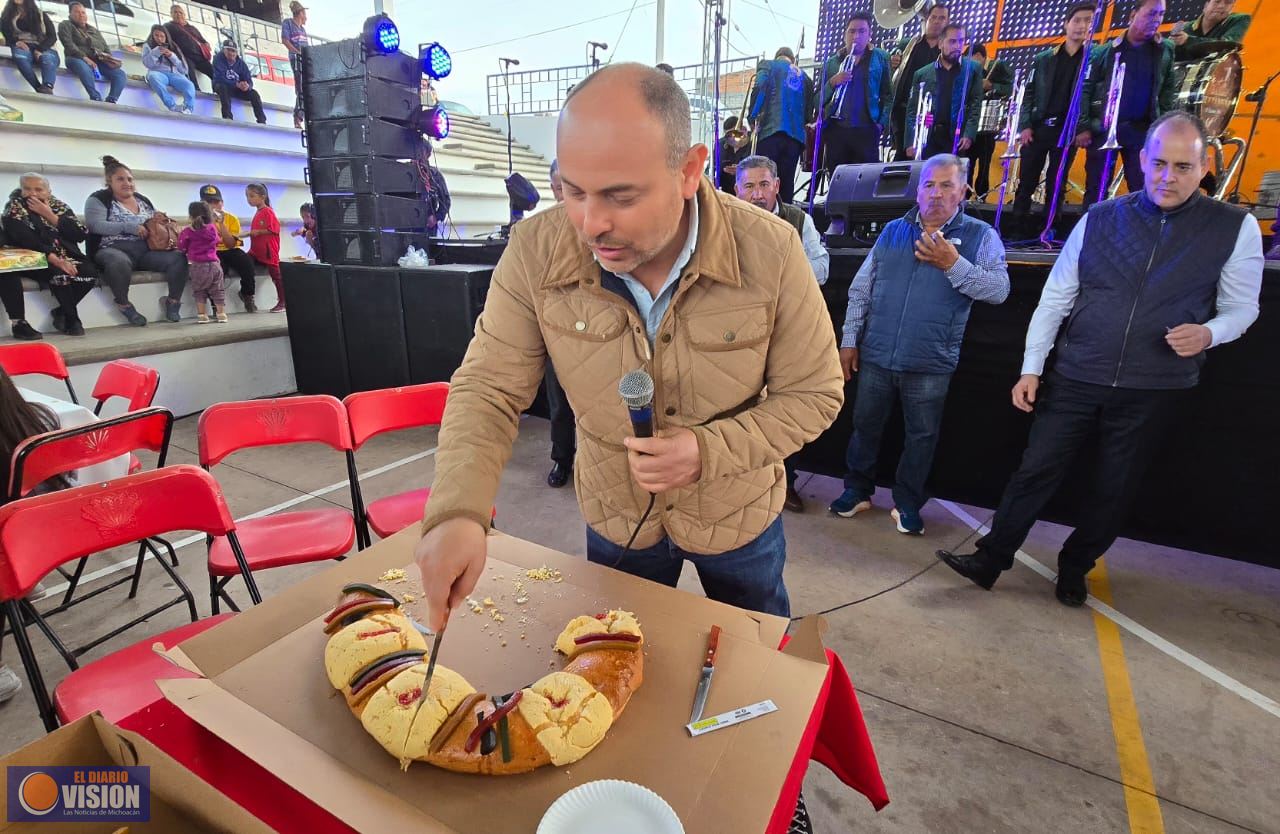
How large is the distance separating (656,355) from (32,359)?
441 cm

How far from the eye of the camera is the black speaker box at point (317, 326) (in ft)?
18.0

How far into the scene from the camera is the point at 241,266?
7.13m

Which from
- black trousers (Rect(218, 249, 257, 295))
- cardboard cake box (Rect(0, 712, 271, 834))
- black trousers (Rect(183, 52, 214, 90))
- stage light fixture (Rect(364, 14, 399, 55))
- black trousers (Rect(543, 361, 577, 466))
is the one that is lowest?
black trousers (Rect(543, 361, 577, 466))

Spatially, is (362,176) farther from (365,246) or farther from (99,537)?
(99,537)

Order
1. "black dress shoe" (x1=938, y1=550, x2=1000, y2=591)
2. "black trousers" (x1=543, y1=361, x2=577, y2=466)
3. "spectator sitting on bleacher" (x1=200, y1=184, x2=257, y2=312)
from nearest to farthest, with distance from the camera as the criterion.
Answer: "black dress shoe" (x1=938, y1=550, x2=1000, y2=591) < "black trousers" (x1=543, y1=361, x2=577, y2=466) < "spectator sitting on bleacher" (x1=200, y1=184, x2=257, y2=312)

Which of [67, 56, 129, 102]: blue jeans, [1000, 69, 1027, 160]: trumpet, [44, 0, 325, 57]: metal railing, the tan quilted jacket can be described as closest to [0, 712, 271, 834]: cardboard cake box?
the tan quilted jacket

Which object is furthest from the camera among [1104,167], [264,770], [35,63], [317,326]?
[35,63]

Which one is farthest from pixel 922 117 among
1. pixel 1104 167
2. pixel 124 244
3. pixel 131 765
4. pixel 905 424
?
pixel 124 244

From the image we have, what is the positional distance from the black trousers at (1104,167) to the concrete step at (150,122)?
10.2m

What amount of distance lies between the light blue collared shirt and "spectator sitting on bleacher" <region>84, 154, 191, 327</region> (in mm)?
6789

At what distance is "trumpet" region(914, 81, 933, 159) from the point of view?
5.95 metres

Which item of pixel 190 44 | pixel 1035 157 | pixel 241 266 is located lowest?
pixel 241 266

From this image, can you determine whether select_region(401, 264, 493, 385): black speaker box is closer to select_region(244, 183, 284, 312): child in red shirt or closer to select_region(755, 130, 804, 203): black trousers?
select_region(755, 130, 804, 203): black trousers

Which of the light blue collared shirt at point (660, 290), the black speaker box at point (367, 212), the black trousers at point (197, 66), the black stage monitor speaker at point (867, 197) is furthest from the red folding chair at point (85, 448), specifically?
the black trousers at point (197, 66)
